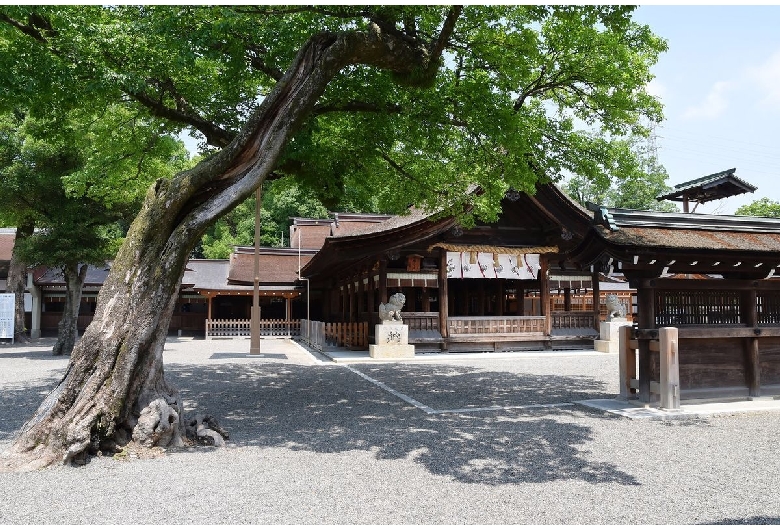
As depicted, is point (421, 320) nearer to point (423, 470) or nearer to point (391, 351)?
point (391, 351)

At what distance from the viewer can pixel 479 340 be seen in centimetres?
1891

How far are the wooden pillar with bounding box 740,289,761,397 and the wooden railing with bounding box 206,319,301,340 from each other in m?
22.0

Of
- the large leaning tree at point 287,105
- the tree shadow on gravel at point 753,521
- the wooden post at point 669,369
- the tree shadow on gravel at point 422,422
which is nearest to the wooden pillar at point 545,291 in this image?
the tree shadow on gravel at point 422,422

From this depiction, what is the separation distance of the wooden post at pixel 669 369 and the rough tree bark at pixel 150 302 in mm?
6126

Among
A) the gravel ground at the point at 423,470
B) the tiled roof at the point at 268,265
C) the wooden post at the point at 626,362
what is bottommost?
the gravel ground at the point at 423,470

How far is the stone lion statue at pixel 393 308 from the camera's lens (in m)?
17.2

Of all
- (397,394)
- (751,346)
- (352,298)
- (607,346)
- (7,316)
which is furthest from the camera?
(7,316)

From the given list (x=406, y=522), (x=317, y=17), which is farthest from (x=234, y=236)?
(x=406, y=522)

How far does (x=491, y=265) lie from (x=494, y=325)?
6.88 feet

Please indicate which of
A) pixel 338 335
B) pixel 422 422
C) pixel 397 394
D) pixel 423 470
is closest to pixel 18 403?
pixel 397 394

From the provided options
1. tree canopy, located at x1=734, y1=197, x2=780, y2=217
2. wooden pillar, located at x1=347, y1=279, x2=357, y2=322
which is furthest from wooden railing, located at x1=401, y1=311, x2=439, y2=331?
tree canopy, located at x1=734, y1=197, x2=780, y2=217

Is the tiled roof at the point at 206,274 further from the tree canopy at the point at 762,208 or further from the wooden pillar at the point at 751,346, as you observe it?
the tree canopy at the point at 762,208

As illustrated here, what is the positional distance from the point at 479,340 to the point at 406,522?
49.7 feet

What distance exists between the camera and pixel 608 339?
19781mm
